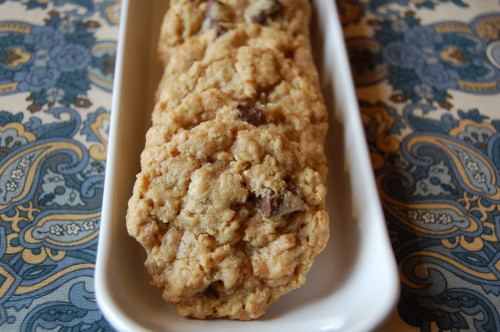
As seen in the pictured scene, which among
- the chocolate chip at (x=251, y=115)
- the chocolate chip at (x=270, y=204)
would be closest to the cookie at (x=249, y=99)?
→ the chocolate chip at (x=251, y=115)

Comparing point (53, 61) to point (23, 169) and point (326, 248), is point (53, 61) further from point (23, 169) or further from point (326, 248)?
point (326, 248)

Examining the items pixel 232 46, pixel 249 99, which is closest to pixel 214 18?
pixel 232 46

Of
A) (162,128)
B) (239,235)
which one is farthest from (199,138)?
(239,235)

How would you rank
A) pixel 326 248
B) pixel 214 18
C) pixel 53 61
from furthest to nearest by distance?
pixel 53 61 → pixel 214 18 → pixel 326 248

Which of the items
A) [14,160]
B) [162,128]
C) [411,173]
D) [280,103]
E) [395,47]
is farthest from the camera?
[395,47]

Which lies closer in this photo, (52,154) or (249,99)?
(249,99)

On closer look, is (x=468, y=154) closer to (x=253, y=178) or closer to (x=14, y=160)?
(x=253, y=178)

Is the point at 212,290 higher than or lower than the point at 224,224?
lower
